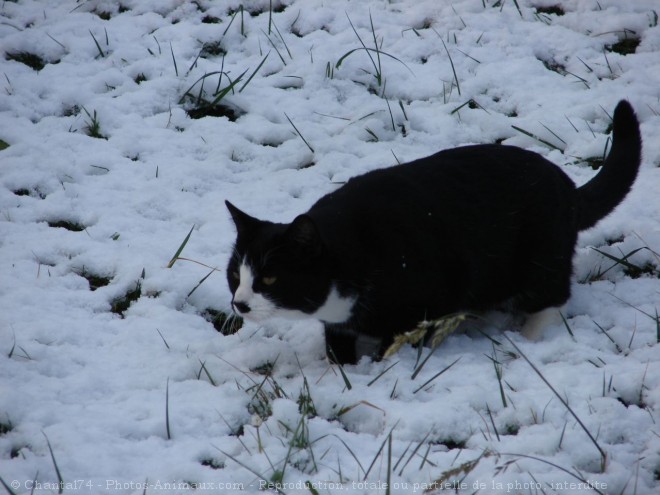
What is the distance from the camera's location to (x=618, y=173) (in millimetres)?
3262

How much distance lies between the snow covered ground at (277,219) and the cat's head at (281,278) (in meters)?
0.27

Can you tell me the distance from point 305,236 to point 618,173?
1627 millimetres

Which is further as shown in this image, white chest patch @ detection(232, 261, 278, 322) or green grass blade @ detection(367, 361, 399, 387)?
white chest patch @ detection(232, 261, 278, 322)

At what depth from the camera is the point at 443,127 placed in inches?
171

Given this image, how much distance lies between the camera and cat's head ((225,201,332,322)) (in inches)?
107

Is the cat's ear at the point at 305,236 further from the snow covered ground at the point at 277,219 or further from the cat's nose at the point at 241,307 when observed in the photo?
the snow covered ground at the point at 277,219

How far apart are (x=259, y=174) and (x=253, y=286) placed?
151 cm

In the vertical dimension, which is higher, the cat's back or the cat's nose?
the cat's back

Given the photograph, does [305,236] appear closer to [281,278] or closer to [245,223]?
[281,278]

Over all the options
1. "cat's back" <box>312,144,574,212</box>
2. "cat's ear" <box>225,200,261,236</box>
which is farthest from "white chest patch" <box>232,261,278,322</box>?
"cat's back" <box>312,144,574,212</box>

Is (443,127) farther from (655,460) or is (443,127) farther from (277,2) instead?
(655,460)

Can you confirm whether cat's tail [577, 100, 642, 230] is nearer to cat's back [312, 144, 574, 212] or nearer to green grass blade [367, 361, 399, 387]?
cat's back [312, 144, 574, 212]

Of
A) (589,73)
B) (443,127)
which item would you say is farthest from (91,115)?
(589,73)

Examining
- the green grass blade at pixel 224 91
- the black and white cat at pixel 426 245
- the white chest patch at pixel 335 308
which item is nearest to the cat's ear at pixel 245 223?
the black and white cat at pixel 426 245
